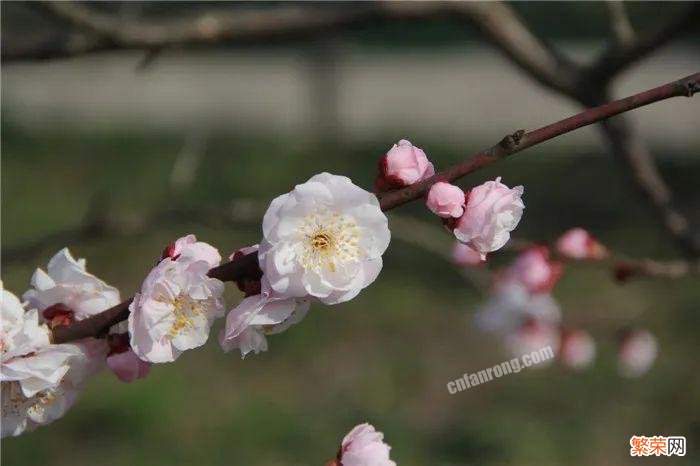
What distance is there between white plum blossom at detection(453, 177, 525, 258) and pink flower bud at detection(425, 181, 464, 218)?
0.02m

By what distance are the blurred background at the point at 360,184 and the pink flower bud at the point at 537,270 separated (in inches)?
2.1

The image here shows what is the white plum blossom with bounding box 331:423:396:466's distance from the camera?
79cm

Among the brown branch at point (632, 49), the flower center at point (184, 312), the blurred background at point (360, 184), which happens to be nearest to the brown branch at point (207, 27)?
the blurred background at point (360, 184)

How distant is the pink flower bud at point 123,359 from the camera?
79 cm

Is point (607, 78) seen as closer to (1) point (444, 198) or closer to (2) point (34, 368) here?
(1) point (444, 198)

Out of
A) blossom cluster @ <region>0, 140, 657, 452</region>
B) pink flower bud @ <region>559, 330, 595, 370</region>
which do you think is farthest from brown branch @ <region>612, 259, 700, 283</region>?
pink flower bud @ <region>559, 330, 595, 370</region>

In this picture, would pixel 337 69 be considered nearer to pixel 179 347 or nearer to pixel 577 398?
pixel 577 398

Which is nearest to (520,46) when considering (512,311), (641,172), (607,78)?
(607,78)

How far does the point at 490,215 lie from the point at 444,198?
0.04 m

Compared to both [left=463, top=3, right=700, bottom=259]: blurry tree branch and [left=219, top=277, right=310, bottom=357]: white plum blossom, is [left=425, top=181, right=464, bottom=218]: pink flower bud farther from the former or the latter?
[left=463, top=3, right=700, bottom=259]: blurry tree branch

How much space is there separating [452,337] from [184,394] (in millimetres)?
946

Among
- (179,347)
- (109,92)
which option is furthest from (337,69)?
(179,347)

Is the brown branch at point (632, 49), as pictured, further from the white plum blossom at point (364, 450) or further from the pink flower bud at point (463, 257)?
the white plum blossom at point (364, 450)

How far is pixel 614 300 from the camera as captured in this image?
3.53 m
